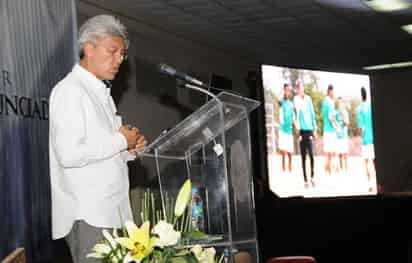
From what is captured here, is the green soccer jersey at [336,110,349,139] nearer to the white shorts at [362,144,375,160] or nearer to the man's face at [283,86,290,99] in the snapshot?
the white shorts at [362,144,375,160]

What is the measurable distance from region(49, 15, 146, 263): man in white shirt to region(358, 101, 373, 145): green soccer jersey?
218 inches

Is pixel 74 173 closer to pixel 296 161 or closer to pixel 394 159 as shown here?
pixel 296 161

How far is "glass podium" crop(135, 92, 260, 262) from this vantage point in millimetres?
2613

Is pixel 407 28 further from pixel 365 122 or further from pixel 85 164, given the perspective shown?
pixel 85 164

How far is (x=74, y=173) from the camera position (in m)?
2.37

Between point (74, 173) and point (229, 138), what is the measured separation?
693 mm

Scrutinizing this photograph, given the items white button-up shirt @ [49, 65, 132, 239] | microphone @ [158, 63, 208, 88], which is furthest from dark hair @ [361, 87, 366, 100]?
white button-up shirt @ [49, 65, 132, 239]

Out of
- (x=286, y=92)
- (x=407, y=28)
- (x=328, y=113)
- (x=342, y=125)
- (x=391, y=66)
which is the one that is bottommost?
(x=342, y=125)

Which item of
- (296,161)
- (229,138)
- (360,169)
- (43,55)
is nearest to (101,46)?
(229,138)

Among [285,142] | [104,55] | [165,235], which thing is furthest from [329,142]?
[165,235]

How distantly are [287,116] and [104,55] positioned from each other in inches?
174

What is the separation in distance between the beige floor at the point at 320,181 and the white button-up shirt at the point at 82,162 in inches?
172

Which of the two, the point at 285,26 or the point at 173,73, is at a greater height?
the point at 285,26

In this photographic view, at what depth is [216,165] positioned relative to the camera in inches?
107
